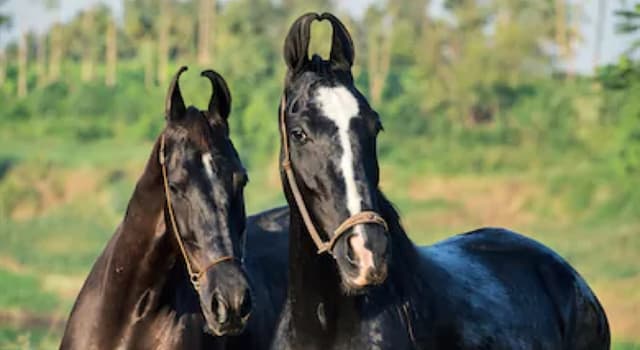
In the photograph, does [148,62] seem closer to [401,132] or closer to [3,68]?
[3,68]

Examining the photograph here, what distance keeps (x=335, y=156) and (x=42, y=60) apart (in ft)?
156

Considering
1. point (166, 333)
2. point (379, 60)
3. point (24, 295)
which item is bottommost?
point (24, 295)

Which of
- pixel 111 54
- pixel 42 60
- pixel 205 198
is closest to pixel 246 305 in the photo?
pixel 205 198

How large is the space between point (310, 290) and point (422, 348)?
536mm

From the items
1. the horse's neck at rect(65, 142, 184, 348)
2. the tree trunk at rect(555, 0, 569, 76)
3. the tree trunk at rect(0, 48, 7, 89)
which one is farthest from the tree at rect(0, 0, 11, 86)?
the horse's neck at rect(65, 142, 184, 348)

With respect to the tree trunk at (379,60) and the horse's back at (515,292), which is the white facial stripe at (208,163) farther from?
the tree trunk at (379,60)

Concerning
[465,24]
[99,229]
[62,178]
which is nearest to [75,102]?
[62,178]

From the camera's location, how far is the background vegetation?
2625cm

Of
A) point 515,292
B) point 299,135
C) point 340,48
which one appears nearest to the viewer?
point 299,135

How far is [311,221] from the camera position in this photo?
5.32 metres

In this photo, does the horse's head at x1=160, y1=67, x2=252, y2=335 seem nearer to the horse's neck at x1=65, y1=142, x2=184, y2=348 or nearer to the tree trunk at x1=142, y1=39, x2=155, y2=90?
the horse's neck at x1=65, y1=142, x2=184, y2=348

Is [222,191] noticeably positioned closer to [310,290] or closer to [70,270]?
[310,290]

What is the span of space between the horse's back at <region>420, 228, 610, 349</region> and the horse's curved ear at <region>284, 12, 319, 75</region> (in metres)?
1.14

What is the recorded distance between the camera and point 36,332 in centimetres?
2014
